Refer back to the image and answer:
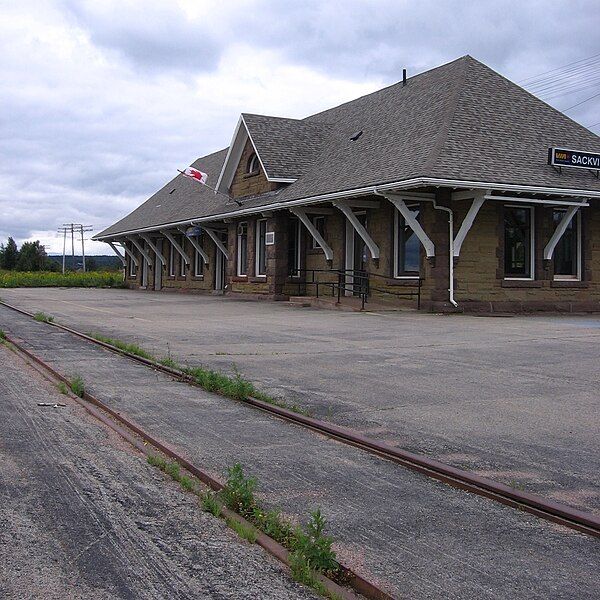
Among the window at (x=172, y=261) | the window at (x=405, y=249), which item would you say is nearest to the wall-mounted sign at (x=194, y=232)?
the window at (x=172, y=261)

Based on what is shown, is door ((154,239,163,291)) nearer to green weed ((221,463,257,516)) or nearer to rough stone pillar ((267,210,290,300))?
rough stone pillar ((267,210,290,300))

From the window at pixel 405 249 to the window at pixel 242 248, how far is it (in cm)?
958

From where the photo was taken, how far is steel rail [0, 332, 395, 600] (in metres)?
3.49

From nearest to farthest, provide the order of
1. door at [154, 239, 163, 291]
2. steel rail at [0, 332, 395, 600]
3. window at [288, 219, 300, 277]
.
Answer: steel rail at [0, 332, 395, 600] < window at [288, 219, 300, 277] < door at [154, 239, 163, 291]

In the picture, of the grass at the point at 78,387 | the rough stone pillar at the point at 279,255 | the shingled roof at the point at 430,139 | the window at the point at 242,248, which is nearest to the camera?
the grass at the point at 78,387

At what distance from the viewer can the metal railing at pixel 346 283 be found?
20.8 meters

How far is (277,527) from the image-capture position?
4191 mm

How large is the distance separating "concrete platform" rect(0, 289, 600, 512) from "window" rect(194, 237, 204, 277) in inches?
721

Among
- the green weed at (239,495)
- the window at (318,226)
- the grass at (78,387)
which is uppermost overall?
the window at (318,226)

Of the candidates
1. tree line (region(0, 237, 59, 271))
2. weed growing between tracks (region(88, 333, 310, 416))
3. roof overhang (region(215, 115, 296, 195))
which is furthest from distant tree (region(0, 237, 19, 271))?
weed growing between tracks (region(88, 333, 310, 416))

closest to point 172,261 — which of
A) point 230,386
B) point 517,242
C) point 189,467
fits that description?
point 517,242

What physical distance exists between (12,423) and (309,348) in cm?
622

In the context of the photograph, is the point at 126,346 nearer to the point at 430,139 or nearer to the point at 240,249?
the point at 430,139

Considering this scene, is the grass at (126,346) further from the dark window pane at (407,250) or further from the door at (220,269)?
the door at (220,269)
